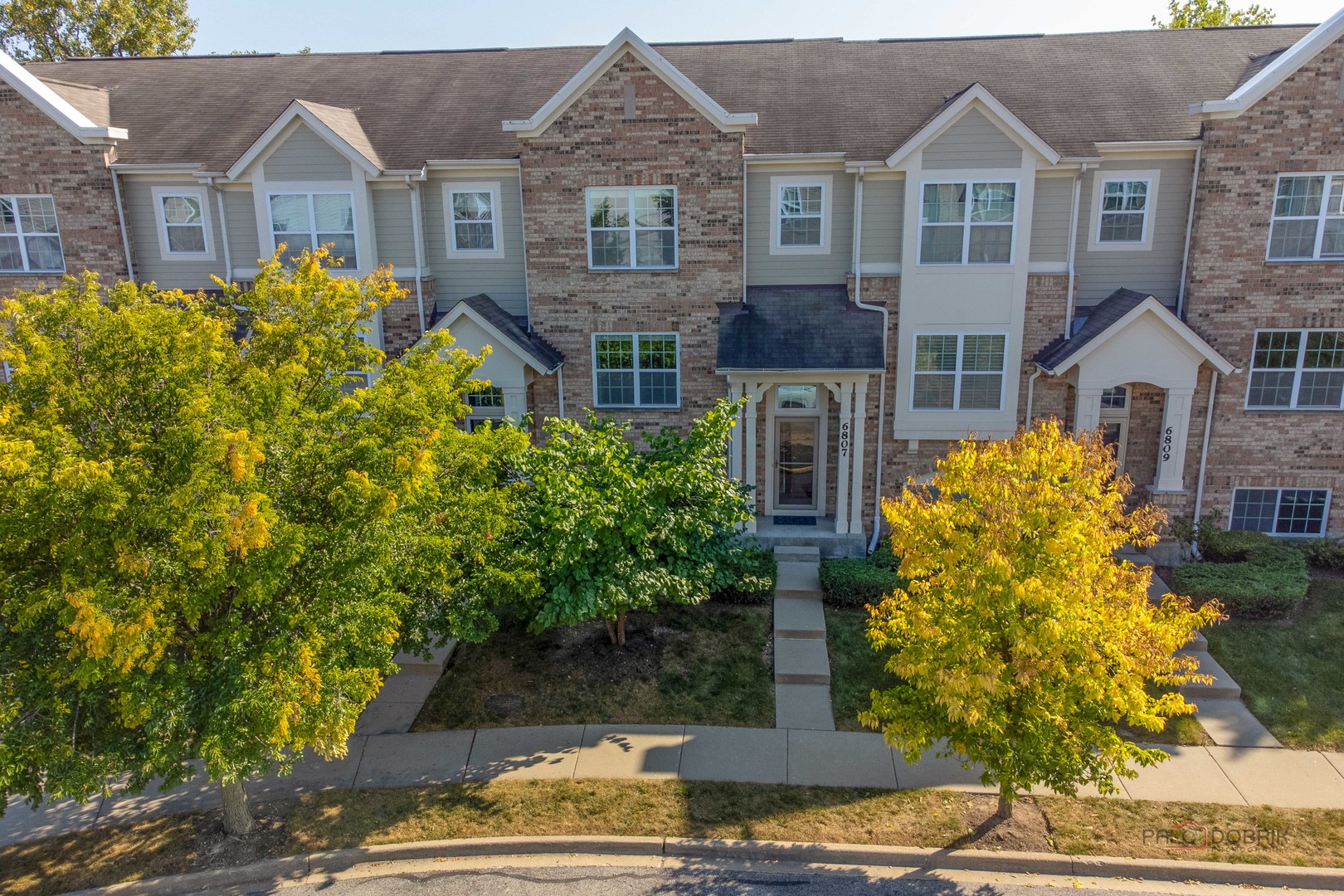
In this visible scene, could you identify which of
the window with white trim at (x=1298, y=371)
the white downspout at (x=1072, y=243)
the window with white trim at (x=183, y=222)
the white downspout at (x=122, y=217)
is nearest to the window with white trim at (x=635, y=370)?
the white downspout at (x=1072, y=243)

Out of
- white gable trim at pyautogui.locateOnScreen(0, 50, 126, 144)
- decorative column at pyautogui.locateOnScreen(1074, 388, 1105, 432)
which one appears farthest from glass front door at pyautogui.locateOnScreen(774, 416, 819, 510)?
white gable trim at pyautogui.locateOnScreen(0, 50, 126, 144)

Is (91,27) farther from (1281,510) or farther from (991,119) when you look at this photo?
(1281,510)

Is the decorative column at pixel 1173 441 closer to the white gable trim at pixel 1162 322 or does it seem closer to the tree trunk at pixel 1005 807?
the white gable trim at pixel 1162 322

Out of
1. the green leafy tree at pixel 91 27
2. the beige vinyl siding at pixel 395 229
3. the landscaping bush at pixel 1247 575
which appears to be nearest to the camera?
the landscaping bush at pixel 1247 575

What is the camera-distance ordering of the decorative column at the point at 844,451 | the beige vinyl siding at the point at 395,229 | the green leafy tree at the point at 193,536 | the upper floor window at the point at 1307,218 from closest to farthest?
1. the green leafy tree at the point at 193,536
2. the upper floor window at the point at 1307,218
3. the decorative column at the point at 844,451
4. the beige vinyl siding at the point at 395,229

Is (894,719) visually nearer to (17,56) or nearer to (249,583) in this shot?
(249,583)

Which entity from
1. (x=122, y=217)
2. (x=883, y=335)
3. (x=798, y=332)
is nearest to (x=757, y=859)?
(x=798, y=332)

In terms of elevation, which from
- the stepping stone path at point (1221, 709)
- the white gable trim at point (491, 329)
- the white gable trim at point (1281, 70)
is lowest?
the stepping stone path at point (1221, 709)
